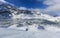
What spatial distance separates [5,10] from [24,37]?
4306 cm

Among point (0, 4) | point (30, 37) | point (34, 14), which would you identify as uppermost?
point (0, 4)

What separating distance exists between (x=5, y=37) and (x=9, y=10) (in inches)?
1749

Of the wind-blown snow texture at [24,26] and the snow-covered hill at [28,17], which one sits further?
the snow-covered hill at [28,17]

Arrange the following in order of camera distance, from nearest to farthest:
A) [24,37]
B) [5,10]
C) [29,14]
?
[24,37]
[5,10]
[29,14]

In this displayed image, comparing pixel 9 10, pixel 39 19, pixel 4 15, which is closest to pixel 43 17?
pixel 39 19

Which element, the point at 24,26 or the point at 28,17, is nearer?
the point at 24,26

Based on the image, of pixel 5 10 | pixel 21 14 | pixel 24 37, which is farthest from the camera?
pixel 21 14

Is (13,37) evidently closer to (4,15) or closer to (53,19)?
(4,15)

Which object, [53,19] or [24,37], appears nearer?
[24,37]

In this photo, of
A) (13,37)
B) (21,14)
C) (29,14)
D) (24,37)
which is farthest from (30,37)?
(21,14)

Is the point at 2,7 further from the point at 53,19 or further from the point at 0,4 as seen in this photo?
the point at 53,19

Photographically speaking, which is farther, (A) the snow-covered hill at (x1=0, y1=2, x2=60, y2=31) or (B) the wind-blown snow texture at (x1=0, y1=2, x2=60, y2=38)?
(A) the snow-covered hill at (x1=0, y1=2, x2=60, y2=31)

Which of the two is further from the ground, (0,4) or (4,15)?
(0,4)

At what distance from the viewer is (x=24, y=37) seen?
91.6 feet
